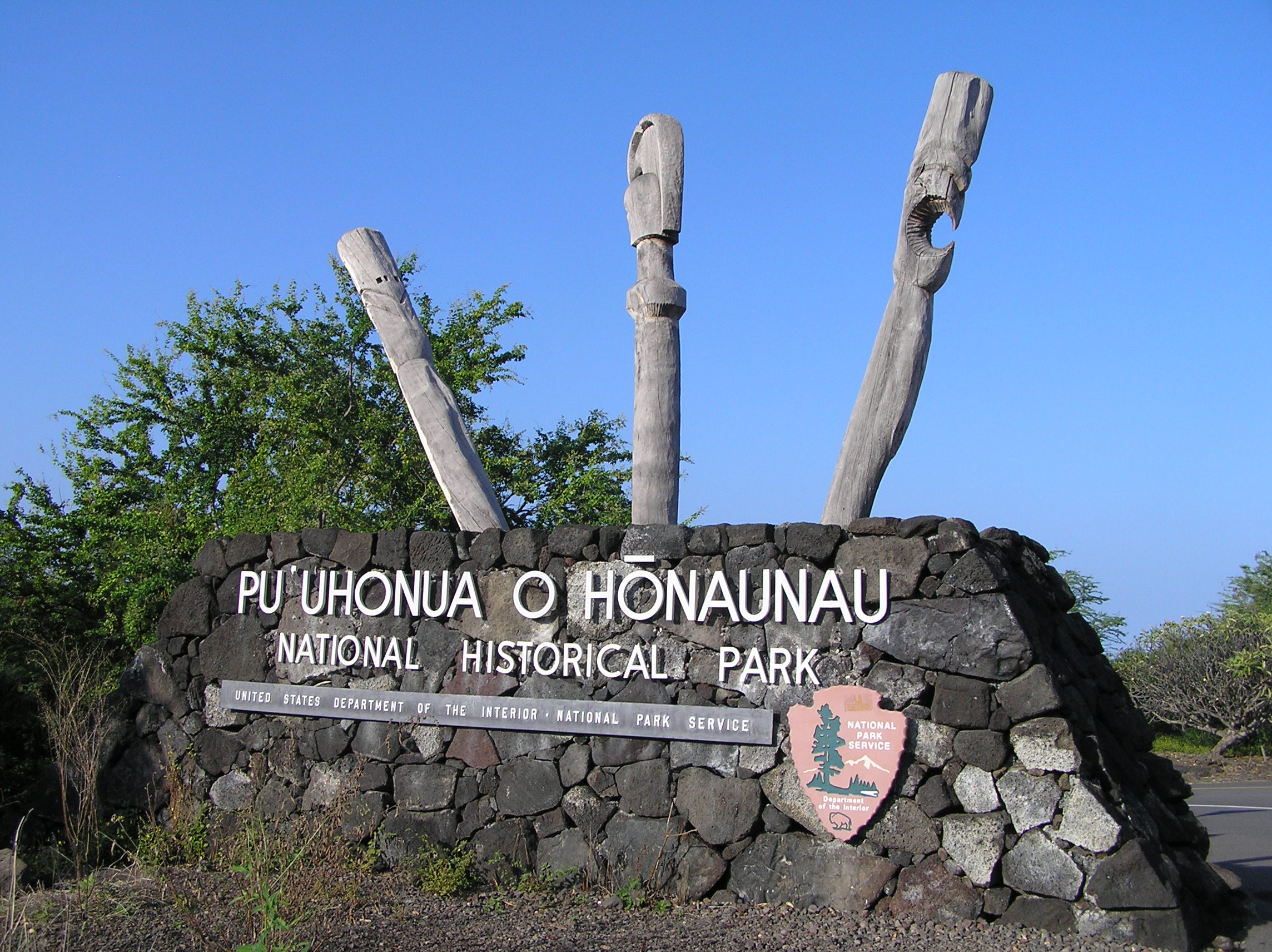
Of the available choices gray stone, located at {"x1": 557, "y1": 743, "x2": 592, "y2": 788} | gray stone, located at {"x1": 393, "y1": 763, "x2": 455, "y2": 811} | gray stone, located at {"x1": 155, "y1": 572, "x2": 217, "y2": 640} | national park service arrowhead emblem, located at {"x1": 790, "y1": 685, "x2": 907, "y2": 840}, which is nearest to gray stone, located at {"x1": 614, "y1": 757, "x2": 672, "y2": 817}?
gray stone, located at {"x1": 557, "y1": 743, "x2": 592, "y2": 788}

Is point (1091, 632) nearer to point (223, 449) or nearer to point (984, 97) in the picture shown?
point (984, 97)

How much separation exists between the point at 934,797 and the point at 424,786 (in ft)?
9.17

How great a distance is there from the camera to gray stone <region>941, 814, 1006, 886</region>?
198 inches

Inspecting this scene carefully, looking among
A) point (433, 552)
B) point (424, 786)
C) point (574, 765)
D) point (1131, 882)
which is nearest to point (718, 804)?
point (574, 765)

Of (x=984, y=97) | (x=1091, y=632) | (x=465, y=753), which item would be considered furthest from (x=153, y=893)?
(x=984, y=97)

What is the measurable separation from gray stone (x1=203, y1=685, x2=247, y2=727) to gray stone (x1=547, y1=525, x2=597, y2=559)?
2.31 meters

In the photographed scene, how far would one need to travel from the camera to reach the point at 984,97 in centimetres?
625

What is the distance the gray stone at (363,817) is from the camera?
6145 mm

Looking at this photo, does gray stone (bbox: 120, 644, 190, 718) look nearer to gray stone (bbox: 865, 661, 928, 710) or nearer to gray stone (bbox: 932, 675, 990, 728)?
gray stone (bbox: 865, 661, 928, 710)

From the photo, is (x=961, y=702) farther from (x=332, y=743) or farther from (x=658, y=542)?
(x=332, y=743)

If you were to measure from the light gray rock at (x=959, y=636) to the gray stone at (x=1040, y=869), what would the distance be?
0.76 meters

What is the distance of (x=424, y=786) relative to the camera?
615 cm

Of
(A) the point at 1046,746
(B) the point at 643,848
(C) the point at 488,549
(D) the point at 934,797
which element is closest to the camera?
(A) the point at 1046,746

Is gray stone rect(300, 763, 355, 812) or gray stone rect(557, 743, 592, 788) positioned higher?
gray stone rect(557, 743, 592, 788)
